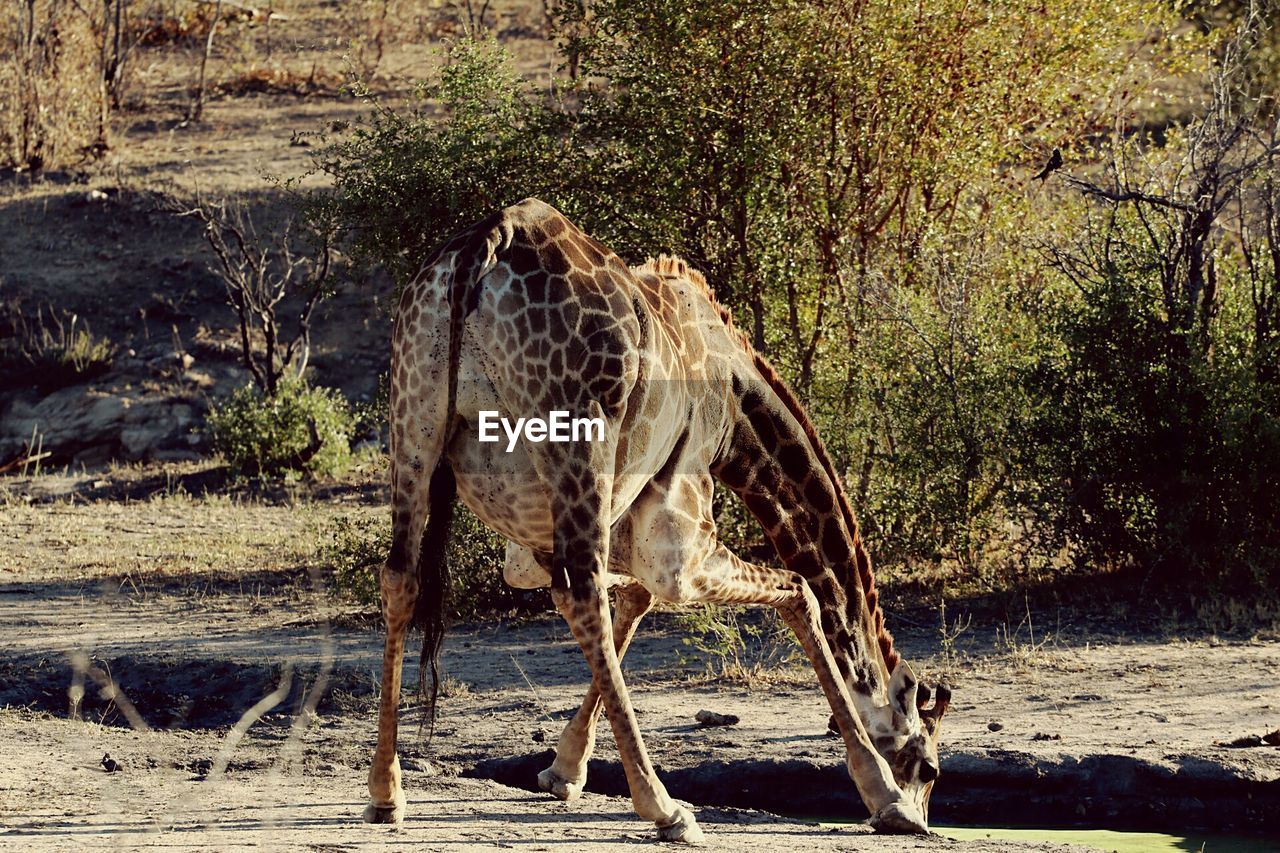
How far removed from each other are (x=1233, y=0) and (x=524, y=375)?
20642 millimetres

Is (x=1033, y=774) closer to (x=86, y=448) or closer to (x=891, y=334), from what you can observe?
(x=891, y=334)

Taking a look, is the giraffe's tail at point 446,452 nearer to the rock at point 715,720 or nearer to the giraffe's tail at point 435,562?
the giraffe's tail at point 435,562

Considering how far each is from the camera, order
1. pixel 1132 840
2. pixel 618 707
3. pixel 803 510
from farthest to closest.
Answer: pixel 803 510
pixel 1132 840
pixel 618 707

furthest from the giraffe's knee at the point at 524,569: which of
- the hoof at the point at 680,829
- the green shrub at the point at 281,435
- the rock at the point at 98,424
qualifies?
the rock at the point at 98,424

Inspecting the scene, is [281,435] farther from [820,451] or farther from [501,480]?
[501,480]

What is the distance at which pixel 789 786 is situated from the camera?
7.15m

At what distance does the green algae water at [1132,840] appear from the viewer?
6.52 meters

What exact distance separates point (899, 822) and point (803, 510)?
1527 mm

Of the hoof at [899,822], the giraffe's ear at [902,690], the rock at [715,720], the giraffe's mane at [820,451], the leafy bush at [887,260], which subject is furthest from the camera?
the leafy bush at [887,260]

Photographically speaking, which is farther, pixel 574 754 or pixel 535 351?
pixel 574 754

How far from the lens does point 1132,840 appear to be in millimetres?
6613

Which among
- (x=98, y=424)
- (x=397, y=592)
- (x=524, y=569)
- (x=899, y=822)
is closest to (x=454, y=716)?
(x=524, y=569)

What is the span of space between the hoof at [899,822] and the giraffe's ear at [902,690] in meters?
0.48

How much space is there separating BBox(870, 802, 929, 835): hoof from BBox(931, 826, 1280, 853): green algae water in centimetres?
23
